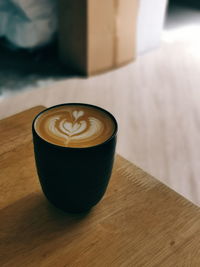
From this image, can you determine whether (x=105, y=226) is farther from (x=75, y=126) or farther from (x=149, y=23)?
(x=149, y=23)

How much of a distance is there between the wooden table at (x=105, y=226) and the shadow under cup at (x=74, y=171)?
0.13 ft

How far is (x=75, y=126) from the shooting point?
67 cm

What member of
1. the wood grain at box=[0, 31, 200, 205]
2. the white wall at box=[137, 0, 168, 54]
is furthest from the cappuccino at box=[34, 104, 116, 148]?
the white wall at box=[137, 0, 168, 54]

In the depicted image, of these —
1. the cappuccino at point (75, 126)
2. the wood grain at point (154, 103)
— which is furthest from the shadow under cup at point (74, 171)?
the wood grain at point (154, 103)

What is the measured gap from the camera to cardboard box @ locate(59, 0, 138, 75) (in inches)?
79.3

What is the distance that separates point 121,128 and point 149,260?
109 cm

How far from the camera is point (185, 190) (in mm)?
1340

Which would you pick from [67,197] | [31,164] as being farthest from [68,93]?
[67,197]

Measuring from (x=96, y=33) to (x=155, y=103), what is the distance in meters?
0.51

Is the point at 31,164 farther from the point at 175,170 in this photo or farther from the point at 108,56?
the point at 108,56

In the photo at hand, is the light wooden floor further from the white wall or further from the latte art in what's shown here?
the latte art

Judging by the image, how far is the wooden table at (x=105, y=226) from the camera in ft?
1.99

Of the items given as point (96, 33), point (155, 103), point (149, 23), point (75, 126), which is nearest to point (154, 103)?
point (155, 103)

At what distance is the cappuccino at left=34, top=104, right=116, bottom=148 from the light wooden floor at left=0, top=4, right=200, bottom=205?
0.72 meters
